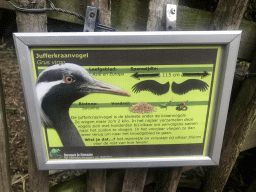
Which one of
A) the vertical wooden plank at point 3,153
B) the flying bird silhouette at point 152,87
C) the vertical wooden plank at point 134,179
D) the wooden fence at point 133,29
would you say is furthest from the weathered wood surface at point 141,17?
the vertical wooden plank at point 134,179

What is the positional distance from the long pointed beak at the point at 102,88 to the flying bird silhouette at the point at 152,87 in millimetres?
58

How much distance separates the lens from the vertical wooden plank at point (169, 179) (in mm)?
1107

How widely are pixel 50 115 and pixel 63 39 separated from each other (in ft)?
1.07

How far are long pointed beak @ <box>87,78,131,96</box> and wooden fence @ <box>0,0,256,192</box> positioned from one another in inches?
10.5

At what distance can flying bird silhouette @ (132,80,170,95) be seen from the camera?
2.56 feet

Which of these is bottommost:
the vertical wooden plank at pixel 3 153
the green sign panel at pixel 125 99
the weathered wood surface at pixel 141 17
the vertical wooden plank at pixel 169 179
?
the vertical wooden plank at pixel 169 179

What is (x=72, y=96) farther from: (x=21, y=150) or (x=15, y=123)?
(x=15, y=123)

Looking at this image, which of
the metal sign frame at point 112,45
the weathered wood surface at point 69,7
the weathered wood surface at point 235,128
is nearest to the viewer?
the metal sign frame at point 112,45

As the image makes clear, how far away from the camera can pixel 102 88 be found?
0.77 metres

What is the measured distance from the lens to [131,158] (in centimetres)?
90

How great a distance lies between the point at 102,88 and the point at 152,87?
0.67 ft

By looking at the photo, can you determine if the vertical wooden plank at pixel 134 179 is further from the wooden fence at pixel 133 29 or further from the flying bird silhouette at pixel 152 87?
the flying bird silhouette at pixel 152 87

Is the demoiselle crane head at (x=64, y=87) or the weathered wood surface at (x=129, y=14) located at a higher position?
the weathered wood surface at (x=129, y=14)

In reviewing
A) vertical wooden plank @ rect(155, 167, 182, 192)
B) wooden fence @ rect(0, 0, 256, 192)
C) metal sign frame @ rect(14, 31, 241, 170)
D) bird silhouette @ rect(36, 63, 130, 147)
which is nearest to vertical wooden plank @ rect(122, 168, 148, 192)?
wooden fence @ rect(0, 0, 256, 192)
